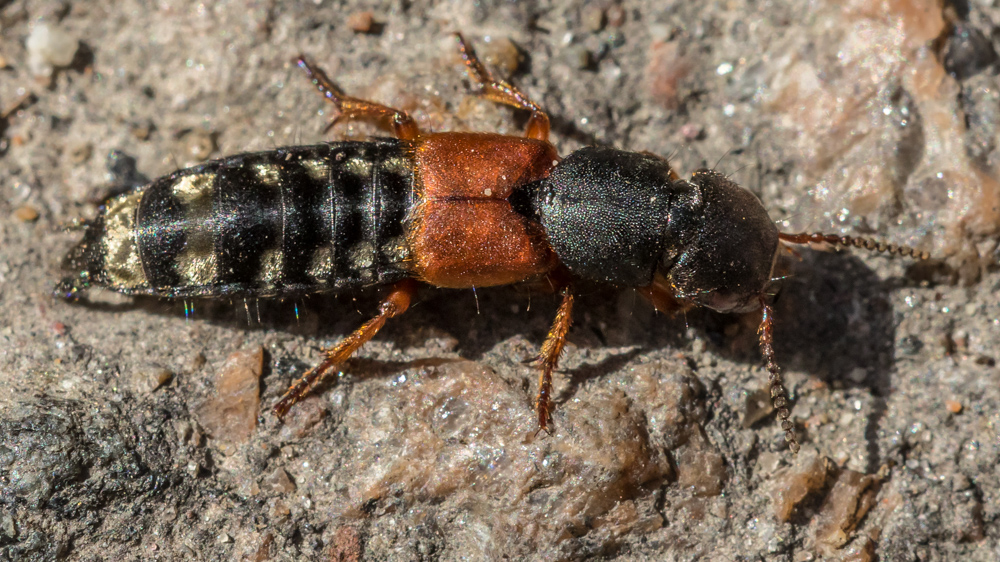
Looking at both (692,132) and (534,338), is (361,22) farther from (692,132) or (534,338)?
(534,338)

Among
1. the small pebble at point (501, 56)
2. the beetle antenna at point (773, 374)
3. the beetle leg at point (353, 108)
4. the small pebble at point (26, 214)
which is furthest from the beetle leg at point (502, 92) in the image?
the small pebble at point (26, 214)

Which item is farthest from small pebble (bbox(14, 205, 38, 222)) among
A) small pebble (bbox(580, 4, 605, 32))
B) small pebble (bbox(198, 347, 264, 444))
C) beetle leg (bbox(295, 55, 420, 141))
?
small pebble (bbox(580, 4, 605, 32))

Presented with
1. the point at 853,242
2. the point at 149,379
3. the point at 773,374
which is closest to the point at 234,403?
the point at 149,379

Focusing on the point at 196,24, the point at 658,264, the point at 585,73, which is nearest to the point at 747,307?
the point at 658,264

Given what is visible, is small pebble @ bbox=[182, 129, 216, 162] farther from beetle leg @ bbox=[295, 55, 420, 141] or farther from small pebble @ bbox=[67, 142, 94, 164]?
beetle leg @ bbox=[295, 55, 420, 141]

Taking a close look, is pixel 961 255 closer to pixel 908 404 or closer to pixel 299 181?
pixel 908 404

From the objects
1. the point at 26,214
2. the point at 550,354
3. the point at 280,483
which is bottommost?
the point at 280,483

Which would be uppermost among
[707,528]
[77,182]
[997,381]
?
[997,381]
